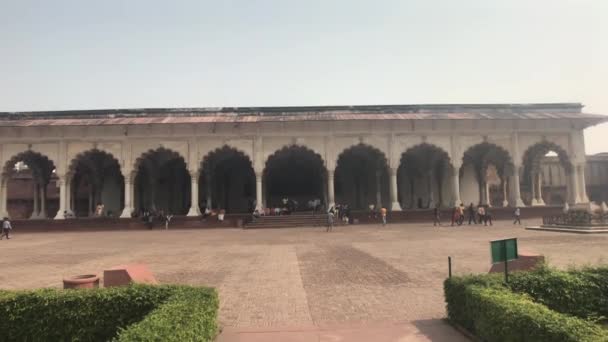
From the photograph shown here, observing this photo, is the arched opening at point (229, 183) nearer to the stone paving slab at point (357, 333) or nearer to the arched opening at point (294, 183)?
the arched opening at point (294, 183)

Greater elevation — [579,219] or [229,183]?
[229,183]

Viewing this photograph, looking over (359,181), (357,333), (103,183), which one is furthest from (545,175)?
(357,333)

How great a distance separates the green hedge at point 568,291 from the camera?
5.74 metres

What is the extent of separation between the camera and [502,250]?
5758 mm

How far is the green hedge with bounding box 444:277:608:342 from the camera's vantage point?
3.76 m

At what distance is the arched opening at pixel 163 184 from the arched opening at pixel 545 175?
2751 cm

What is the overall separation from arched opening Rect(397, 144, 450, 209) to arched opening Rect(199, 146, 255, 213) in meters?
13.1

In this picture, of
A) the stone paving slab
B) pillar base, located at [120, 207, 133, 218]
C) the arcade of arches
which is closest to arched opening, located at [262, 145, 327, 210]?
the arcade of arches

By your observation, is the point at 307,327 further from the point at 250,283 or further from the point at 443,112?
the point at 443,112

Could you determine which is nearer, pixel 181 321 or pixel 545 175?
pixel 181 321

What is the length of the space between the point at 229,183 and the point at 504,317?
34269mm

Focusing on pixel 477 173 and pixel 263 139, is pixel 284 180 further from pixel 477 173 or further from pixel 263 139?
pixel 477 173

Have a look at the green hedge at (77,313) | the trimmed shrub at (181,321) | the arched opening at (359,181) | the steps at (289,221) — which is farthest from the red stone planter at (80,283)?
the arched opening at (359,181)

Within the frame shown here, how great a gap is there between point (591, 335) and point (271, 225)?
929 inches
